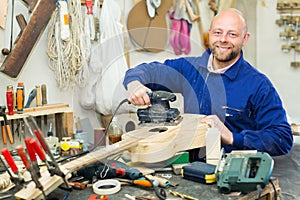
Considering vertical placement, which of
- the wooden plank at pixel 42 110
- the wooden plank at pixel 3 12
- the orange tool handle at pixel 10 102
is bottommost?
the wooden plank at pixel 42 110

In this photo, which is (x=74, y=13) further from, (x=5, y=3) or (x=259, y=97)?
(x=259, y=97)

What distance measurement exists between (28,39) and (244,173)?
143cm

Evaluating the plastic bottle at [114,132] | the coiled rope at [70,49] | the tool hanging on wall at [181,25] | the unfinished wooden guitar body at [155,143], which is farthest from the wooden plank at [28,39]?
the tool hanging on wall at [181,25]

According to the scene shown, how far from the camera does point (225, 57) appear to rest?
191 cm

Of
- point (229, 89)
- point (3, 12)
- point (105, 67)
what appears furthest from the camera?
point (105, 67)

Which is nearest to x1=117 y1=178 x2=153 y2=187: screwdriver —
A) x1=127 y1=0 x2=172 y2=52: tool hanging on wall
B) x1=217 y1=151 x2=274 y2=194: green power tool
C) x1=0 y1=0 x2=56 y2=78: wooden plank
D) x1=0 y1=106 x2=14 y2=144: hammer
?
x1=217 y1=151 x2=274 y2=194: green power tool

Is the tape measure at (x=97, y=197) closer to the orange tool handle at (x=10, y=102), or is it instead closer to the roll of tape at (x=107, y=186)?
the roll of tape at (x=107, y=186)

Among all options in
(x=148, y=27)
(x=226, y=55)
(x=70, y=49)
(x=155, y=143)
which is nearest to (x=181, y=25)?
(x=148, y=27)

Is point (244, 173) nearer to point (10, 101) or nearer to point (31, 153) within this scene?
point (31, 153)

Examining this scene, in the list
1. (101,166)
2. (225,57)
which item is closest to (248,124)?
(225,57)

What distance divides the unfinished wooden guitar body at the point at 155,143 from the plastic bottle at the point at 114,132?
15.8 inches

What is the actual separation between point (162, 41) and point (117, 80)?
81 centimetres

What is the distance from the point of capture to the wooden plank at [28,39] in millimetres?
2117

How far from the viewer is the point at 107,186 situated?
131cm
